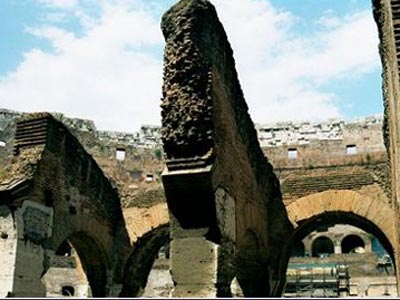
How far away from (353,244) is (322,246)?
6.37 ft

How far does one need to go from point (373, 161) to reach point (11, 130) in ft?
89.4

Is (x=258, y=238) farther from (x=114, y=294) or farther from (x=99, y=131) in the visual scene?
(x=99, y=131)

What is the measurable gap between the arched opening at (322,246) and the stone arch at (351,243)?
2.70ft

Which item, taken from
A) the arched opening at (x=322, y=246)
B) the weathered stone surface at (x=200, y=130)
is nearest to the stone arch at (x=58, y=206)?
the weathered stone surface at (x=200, y=130)

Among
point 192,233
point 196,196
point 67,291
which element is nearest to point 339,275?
point 67,291

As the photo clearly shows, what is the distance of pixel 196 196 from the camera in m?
6.89

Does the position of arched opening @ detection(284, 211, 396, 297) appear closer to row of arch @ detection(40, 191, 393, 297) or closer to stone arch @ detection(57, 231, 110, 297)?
row of arch @ detection(40, 191, 393, 297)

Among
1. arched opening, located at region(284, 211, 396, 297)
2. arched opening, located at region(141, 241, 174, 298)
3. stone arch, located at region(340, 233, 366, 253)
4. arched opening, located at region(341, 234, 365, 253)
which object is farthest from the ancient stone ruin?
arched opening, located at region(341, 234, 365, 253)

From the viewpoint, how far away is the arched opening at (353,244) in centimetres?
3519

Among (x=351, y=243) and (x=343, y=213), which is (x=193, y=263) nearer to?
(x=343, y=213)

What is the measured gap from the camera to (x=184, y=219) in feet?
22.9

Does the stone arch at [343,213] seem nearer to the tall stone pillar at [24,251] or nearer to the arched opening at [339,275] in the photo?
the tall stone pillar at [24,251]

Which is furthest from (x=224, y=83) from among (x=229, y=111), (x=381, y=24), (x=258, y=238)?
(x=258, y=238)

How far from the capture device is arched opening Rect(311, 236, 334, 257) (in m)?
35.2
